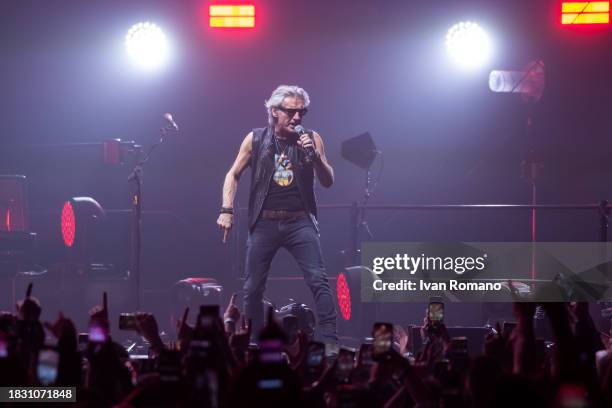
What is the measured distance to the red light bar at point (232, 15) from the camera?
42.8 feet

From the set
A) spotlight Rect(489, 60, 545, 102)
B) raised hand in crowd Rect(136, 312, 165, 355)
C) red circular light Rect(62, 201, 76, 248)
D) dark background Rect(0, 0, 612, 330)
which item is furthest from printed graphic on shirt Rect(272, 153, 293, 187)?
spotlight Rect(489, 60, 545, 102)

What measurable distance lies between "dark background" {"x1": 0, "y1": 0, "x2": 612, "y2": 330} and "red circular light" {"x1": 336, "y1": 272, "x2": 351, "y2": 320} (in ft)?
7.58

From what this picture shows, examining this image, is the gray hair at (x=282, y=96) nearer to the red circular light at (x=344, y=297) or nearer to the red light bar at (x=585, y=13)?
the red circular light at (x=344, y=297)

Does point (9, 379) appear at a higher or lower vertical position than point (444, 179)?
lower

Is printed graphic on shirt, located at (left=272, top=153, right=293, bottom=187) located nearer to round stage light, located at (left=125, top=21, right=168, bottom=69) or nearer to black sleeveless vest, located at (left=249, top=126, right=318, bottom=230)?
black sleeveless vest, located at (left=249, top=126, right=318, bottom=230)

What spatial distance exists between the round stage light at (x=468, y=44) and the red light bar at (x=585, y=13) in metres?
1.30

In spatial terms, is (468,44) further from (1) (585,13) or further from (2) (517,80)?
(1) (585,13)

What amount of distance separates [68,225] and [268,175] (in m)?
3.78

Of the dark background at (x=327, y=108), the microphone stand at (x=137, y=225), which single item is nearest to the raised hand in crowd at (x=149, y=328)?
the microphone stand at (x=137, y=225)

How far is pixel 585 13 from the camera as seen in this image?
42.9 feet

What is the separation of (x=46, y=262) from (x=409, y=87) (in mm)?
6560

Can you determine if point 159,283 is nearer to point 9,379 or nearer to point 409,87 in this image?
point 409,87

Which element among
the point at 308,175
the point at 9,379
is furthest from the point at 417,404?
the point at 308,175

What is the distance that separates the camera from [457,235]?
49.1 ft
